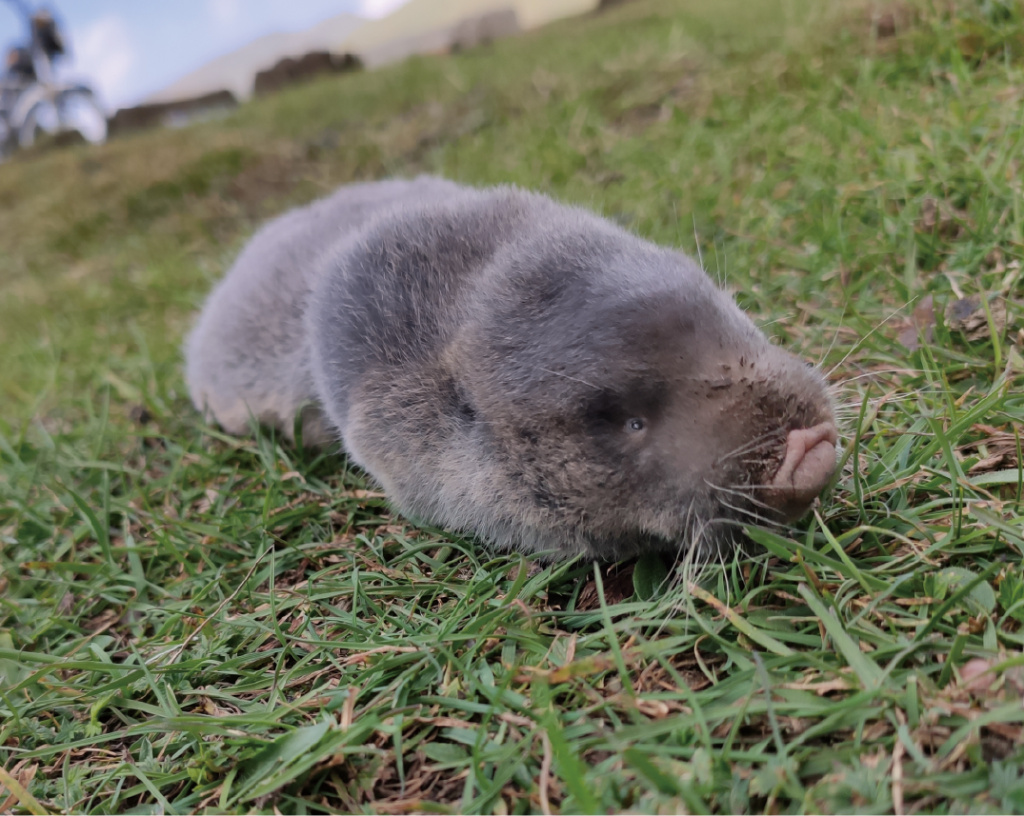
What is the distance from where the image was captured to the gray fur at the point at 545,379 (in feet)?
6.28

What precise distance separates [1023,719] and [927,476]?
0.85 metres

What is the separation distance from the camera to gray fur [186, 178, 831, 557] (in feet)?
6.28

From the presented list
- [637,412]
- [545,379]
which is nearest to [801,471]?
[637,412]

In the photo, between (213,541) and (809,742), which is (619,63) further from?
(809,742)

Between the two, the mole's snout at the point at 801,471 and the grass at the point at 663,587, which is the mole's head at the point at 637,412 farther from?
the grass at the point at 663,587

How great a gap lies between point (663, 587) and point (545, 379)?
A: 0.71 metres

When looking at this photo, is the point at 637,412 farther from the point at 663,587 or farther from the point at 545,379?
the point at 663,587

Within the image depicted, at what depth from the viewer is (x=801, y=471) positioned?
5.96 ft

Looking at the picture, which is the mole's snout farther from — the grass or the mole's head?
the grass

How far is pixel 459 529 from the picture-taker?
2.39 meters

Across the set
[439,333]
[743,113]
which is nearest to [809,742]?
[439,333]

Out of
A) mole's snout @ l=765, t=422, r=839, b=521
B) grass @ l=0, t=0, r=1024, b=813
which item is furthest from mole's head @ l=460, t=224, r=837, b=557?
grass @ l=0, t=0, r=1024, b=813

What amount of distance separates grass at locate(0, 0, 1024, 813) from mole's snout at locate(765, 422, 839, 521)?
0.39 feet

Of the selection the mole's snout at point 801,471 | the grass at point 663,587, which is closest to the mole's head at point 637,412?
the mole's snout at point 801,471
